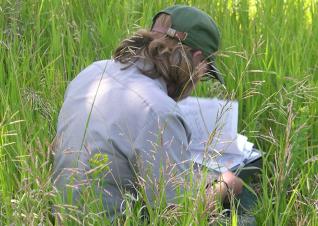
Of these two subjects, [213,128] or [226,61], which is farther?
[226,61]

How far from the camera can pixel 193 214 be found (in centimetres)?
186

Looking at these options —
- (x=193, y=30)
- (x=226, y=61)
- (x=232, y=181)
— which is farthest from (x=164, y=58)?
(x=226, y=61)

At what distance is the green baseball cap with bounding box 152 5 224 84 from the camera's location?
262cm

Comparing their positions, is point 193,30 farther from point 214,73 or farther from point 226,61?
point 226,61

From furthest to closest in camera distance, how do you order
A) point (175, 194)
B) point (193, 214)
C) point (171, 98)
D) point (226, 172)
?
point (226, 172), point (171, 98), point (175, 194), point (193, 214)

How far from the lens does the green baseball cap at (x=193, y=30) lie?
262 cm

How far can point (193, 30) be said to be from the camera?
2643 mm

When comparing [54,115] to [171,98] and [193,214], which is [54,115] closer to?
[171,98]

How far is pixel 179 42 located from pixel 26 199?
0.91m

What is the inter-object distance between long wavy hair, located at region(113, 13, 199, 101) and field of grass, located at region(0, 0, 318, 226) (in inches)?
9.5

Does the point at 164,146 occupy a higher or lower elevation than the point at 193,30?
lower

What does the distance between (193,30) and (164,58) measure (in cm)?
17

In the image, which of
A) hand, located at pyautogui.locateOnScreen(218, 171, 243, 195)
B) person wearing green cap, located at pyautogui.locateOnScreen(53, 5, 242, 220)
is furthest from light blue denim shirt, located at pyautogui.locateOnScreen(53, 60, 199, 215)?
hand, located at pyautogui.locateOnScreen(218, 171, 243, 195)

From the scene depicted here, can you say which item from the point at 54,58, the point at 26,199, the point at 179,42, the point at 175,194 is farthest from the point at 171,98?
the point at 54,58
